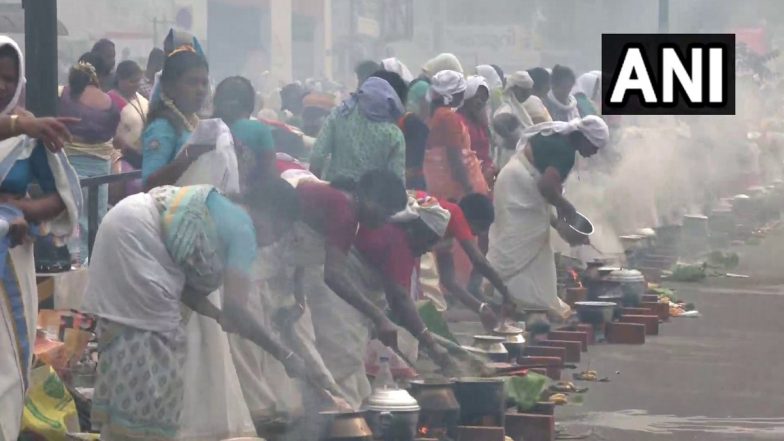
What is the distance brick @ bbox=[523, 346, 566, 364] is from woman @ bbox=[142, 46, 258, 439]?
3800 mm

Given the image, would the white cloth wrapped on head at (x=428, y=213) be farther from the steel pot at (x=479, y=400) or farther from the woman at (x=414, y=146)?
the woman at (x=414, y=146)

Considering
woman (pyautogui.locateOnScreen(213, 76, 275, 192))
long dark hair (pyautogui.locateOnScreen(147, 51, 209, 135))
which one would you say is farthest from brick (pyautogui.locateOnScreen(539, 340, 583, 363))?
long dark hair (pyautogui.locateOnScreen(147, 51, 209, 135))

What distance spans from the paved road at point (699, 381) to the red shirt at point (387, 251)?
1.10 metres

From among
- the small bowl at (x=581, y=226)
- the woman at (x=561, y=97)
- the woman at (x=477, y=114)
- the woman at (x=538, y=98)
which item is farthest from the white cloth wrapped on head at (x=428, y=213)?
the woman at (x=561, y=97)

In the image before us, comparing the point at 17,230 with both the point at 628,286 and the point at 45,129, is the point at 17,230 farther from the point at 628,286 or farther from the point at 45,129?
the point at 628,286

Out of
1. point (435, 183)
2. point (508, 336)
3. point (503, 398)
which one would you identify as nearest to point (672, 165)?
point (435, 183)

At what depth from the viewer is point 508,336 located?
39.5 feet

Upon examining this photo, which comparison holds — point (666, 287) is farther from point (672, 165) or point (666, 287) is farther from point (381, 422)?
point (381, 422)

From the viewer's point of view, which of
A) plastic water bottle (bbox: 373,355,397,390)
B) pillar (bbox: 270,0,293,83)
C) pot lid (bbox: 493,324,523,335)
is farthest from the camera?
pillar (bbox: 270,0,293,83)

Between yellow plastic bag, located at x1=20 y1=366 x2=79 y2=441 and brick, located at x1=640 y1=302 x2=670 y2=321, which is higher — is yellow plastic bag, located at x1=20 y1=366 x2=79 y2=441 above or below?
above

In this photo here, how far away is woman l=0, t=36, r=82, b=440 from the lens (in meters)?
6.98

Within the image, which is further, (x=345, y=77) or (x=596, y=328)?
(x=345, y=77)

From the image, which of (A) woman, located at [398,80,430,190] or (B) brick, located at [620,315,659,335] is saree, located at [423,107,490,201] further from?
(B) brick, located at [620,315,659,335]

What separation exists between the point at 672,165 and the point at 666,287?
4.54 metres
